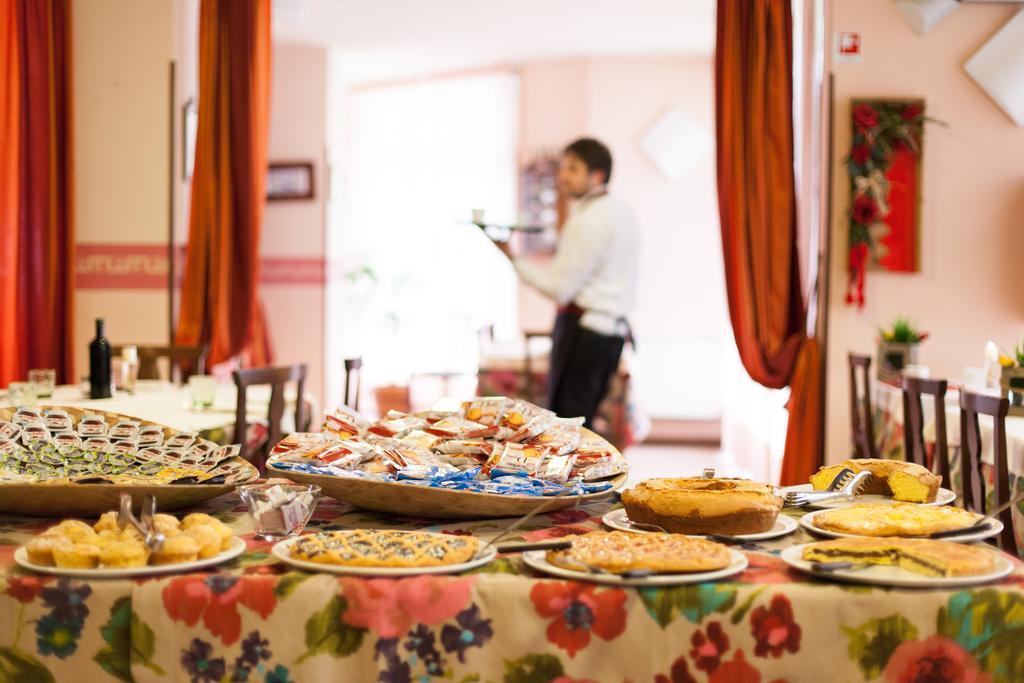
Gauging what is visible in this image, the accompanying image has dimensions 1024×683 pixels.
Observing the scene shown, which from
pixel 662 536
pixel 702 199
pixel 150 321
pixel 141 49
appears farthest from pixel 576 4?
pixel 662 536

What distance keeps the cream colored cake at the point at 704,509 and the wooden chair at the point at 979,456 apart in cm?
111

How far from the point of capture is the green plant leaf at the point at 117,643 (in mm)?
1175

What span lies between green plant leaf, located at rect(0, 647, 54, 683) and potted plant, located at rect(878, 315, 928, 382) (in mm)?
3436

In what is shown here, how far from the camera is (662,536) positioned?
1.32 meters

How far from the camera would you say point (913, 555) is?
1215 millimetres

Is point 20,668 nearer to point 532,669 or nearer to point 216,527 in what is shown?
point 216,527

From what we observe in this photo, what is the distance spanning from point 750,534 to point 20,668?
2.76ft

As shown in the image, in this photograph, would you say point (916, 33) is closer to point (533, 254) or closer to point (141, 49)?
point (141, 49)

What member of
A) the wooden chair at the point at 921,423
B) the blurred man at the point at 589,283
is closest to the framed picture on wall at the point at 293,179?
the blurred man at the point at 589,283

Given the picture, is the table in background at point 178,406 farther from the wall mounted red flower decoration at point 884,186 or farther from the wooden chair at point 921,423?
the wall mounted red flower decoration at point 884,186

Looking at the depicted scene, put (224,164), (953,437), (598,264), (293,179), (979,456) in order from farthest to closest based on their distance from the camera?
(293,179), (224,164), (598,264), (953,437), (979,456)

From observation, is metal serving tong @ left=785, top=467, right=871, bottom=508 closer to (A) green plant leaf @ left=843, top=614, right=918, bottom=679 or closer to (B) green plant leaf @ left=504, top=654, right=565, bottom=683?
(A) green plant leaf @ left=843, top=614, right=918, bottom=679

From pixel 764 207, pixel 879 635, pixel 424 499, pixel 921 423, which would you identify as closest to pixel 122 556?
pixel 424 499

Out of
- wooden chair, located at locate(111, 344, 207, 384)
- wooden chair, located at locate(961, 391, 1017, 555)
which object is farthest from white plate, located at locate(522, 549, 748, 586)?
wooden chair, located at locate(111, 344, 207, 384)
